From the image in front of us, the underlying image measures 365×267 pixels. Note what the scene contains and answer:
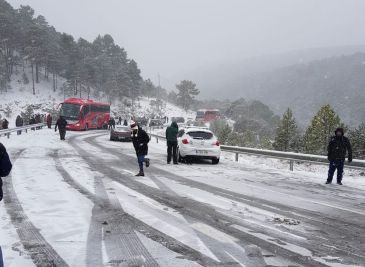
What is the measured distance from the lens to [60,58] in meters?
88.1

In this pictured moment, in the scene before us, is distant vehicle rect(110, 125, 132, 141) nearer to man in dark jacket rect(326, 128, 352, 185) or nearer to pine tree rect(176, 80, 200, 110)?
man in dark jacket rect(326, 128, 352, 185)

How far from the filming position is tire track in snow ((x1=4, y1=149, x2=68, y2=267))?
4826mm

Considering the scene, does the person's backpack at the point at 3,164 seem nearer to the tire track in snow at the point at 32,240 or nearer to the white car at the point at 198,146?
the tire track in snow at the point at 32,240

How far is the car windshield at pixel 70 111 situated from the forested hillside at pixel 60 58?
38514mm

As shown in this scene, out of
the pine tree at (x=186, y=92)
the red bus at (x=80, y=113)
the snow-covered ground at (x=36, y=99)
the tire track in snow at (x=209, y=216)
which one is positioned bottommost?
the tire track in snow at (x=209, y=216)

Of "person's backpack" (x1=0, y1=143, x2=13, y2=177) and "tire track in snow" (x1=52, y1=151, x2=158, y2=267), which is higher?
"person's backpack" (x1=0, y1=143, x2=13, y2=177)

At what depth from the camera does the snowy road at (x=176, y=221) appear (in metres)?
→ 5.08

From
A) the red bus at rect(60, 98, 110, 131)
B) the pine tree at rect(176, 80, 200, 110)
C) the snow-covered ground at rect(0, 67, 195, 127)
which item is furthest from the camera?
the pine tree at rect(176, 80, 200, 110)

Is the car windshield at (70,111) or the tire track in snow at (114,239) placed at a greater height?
the car windshield at (70,111)

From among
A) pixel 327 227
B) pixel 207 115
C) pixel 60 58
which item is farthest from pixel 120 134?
pixel 207 115

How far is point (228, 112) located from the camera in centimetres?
14062

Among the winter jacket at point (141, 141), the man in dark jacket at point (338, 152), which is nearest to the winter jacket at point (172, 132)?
the winter jacket at point (141, 141)

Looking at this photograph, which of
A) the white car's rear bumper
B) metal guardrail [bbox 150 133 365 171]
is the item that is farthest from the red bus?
the white car's rear bumper

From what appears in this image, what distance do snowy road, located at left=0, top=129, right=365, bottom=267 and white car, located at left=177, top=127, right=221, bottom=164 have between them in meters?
4.52
